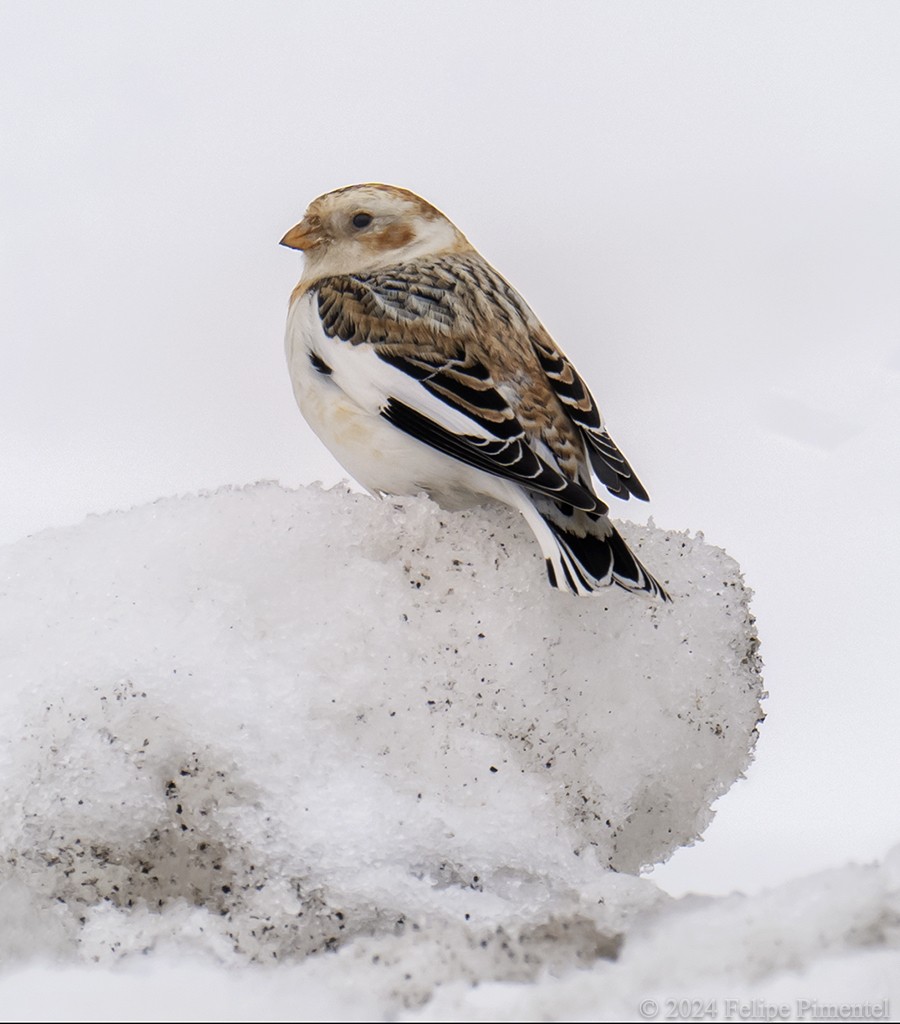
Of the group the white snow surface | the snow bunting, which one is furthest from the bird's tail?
the white snow surface

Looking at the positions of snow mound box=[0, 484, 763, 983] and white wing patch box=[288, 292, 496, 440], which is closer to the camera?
snow mound box=[0, 484, 763, 983]

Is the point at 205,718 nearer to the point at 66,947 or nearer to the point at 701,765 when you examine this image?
the point at 66,947

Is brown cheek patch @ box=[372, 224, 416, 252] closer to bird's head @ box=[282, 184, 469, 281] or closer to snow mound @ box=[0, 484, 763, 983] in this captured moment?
bird's head @ box=[282, 184, 469, 281]

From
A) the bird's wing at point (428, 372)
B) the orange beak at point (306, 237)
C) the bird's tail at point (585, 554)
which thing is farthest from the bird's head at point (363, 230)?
the bird's tail at point (585, 554)

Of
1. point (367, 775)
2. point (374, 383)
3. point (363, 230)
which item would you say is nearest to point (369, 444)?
point (374, 383)

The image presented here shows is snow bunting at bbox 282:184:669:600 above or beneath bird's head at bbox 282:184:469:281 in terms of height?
beneath

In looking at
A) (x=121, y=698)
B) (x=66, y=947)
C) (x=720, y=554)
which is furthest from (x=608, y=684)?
(x=66, y=947)

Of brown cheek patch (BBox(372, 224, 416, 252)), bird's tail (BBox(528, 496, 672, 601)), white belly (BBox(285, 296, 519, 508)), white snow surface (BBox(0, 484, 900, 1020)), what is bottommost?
white snow surface (BBox(0, 484, 900, 1020))

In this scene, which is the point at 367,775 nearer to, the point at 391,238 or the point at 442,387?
the point at 442,387
